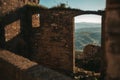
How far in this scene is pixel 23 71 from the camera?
5.27 m

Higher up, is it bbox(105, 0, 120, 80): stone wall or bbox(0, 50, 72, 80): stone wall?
bbox(105, 0, 120, 80): stone wall

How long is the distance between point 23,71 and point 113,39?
13.6 ft

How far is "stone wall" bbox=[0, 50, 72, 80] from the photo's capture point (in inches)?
186

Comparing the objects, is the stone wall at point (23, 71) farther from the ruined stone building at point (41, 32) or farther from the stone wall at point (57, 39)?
the stone wall at point (57, 39)

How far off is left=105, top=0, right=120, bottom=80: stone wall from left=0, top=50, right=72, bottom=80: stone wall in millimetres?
3174

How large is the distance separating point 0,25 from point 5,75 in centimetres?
487

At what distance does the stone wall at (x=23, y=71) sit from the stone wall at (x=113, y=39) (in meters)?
3.17

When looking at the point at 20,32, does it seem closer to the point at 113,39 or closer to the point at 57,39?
the point at 57,39

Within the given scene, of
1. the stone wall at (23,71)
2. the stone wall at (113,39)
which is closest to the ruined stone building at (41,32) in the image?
the stone wall at (23,71)

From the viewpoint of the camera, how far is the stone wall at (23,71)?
186 inches

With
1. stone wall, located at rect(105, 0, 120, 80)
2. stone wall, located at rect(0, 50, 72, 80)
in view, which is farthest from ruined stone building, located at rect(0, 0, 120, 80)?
stone wall, located at rect(105, 0, 120, 80)

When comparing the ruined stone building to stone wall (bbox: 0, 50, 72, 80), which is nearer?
stone wall (bbox: 0, 50, 72, 80)

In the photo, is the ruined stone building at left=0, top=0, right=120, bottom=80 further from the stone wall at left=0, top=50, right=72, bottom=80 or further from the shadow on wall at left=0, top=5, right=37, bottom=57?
the stone wall at left=0, top=50, right=72, bottom=80

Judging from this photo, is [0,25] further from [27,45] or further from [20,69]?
[20,69]
